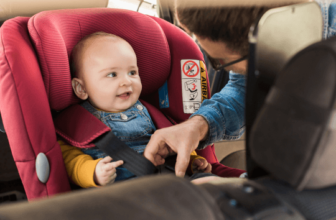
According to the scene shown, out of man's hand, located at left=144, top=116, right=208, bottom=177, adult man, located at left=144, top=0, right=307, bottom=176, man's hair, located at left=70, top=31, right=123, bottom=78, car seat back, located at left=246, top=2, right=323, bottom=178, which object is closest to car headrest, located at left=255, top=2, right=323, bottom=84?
car seat back, located at left=246, top=2, right=323, bottom=178

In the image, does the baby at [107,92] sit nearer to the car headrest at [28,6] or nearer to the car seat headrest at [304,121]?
the car headrest at [28,6]

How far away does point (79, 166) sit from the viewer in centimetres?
80

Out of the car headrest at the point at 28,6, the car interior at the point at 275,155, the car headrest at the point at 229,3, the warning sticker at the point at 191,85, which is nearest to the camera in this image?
the car interior at the point at 275,155

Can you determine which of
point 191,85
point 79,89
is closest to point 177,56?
point 191,85

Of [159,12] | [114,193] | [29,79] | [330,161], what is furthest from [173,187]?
[159,12]

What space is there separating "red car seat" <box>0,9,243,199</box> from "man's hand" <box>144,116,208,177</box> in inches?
9.6

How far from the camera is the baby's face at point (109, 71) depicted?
868mm

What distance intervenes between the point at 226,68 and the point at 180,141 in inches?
9.3

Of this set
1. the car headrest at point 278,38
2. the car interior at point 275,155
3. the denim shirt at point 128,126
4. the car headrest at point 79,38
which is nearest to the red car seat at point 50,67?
the car headrest at point 79,38

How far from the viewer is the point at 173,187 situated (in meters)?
0.27

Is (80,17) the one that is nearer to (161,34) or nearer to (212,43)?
(161,34)

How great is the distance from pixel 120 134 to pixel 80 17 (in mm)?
411

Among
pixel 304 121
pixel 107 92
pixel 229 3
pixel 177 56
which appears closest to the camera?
pixel 304 121

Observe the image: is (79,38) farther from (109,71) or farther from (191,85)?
(191,85)
